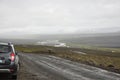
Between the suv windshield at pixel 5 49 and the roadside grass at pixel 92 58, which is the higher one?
the suv windshield at pixel 5 49

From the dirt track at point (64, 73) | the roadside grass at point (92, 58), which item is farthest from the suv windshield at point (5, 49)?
the roadside grass at point (92, 58)

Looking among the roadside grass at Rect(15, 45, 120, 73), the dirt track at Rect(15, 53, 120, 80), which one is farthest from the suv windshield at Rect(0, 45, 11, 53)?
the roadside grass at Rect(15, 45, 120, 73)

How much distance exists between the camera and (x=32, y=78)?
14.4 m

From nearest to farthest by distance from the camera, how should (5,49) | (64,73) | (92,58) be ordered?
(5,49) < (64,73) < (92,58)

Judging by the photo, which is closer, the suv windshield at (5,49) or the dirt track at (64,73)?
the suv windshield at (5,49)

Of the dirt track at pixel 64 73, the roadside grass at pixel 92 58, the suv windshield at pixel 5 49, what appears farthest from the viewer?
the roadside grass at pixel 92 58

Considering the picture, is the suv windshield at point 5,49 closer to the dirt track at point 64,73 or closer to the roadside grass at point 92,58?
the dirt track at point 64,73

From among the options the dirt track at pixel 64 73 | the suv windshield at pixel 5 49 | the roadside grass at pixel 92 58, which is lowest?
the roadside grass at pixel 92 58

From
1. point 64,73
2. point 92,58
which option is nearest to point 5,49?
point 64,73

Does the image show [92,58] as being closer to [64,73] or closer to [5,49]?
[64,73]

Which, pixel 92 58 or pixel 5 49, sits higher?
pixel 5 49

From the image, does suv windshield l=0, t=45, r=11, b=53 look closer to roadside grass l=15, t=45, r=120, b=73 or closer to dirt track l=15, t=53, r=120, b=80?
dirt track l=15, t=53, r=120, b=80

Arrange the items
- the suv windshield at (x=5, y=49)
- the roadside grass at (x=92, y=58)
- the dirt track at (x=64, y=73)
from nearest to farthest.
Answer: the suv windshield at (x=5, y=49), the dirt track at (x=64, y=73), the roadside grass at (x=92, y=58)

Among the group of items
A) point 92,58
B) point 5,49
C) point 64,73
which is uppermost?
point 5,49
